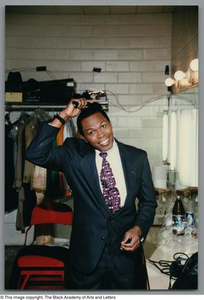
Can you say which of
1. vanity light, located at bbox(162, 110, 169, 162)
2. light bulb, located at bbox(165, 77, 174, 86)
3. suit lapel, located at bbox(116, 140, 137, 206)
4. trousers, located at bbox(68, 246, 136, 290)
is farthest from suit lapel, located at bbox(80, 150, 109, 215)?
light bulb, located at bbox(165, 77, 174, 86)

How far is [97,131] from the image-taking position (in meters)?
1.96

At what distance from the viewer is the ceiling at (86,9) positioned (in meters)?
2.00

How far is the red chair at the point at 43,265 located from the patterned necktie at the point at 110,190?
229 mm

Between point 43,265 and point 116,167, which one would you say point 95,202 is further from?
point 43,265

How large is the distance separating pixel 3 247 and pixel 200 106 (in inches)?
49.9

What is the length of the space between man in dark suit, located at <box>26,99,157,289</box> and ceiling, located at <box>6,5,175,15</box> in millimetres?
519

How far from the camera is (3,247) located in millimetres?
1985

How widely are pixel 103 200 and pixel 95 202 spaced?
0.04 meters

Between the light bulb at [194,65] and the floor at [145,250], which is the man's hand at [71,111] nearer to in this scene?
the light bulb at [194,65]

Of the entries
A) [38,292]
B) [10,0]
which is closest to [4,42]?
[10,0]

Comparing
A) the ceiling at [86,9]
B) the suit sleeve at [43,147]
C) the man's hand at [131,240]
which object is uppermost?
the ceiling at [86,9]

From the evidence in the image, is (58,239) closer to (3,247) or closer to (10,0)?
(3,247)

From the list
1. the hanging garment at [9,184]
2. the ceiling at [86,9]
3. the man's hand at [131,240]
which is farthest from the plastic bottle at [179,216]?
the ceiling at [86,9]

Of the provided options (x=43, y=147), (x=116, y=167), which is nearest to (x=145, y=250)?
(x=116, y=167)
